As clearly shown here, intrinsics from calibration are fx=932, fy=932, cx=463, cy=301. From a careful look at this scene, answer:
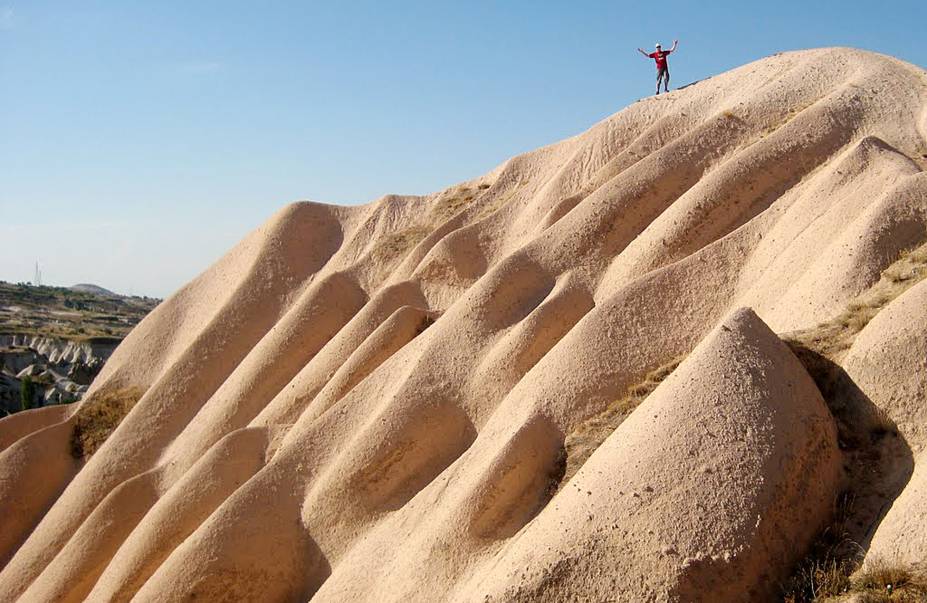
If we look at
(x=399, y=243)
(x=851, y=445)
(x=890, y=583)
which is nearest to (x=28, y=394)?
(x=399, y=243)

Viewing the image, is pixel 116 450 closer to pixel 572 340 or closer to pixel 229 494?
pixel 229 494

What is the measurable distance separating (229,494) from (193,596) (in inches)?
99.6

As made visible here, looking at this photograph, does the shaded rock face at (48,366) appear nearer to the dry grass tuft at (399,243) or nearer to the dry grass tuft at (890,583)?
the dry grass tuft at (399,243)

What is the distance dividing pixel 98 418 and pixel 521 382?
45.3 feet

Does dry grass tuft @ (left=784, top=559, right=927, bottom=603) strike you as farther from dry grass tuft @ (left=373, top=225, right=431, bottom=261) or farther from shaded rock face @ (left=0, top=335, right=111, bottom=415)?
shaded rock face @ (left=0, top=335, right=111, bottom=415)

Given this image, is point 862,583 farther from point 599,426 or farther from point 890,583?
point 599,426

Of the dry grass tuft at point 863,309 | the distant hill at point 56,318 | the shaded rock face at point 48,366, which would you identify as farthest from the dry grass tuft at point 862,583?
the distant hill at point 56,318

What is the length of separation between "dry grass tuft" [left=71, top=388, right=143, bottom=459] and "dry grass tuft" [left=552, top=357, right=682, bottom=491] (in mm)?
14679

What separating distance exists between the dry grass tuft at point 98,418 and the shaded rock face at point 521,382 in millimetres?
228

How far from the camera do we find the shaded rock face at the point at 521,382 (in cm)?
974

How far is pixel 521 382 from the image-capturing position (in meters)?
14.5

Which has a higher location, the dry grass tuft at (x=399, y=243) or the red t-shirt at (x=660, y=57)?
the red t-shirt at (x=660, y=57)

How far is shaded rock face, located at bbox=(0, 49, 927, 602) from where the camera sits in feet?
32.0

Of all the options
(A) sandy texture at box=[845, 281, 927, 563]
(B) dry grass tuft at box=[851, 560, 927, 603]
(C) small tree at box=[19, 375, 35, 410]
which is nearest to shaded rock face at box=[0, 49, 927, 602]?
(A) sandy texture at box=[845, 281, 927, 563]
